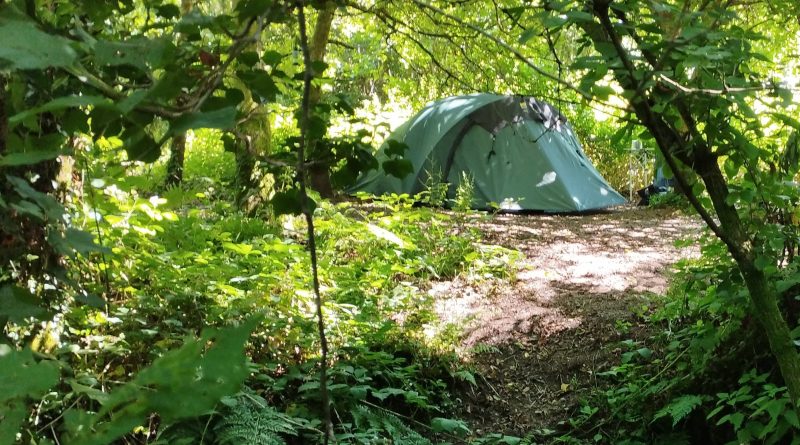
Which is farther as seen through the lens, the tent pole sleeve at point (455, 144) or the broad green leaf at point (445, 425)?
the tent pole sleeve at point (455, 144)

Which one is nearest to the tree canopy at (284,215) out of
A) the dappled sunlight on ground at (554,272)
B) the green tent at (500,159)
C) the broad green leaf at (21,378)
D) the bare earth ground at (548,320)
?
the broad green leaf at (21,378)

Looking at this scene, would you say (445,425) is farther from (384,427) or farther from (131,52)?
(131,52)

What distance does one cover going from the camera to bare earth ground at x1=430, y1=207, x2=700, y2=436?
3.68 m

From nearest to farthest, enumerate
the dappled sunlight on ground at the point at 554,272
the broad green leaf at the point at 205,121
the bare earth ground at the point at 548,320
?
the broad green leaf at the point at 205,121, the bare earth ground at the point at 548,320, the dappled sunlight on ground at the point at 554,272

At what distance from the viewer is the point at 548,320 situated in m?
4.53

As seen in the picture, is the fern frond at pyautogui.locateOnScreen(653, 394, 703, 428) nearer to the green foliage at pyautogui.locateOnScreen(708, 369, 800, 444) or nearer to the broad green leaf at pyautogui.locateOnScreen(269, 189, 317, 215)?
the green foliage at pyautogui.locateOnScreen(708, 369, 800, 444)

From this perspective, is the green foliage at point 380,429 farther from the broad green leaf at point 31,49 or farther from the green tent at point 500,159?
the green tent at point 500,159

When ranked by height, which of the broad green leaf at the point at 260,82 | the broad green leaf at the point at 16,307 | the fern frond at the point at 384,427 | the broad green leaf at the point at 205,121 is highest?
the broad green leaf at the point at 260,82

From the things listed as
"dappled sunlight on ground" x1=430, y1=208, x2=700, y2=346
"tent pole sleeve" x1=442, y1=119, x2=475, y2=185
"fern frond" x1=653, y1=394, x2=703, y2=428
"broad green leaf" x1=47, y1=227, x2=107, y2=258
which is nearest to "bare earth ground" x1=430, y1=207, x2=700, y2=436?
"dappled sunlight on ground" x1=430, y1=208, x2=700, y2=346

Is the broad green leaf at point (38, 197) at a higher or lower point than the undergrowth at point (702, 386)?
higher

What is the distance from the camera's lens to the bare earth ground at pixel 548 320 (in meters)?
3.68

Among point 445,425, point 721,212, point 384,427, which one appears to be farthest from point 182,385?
point 445,425

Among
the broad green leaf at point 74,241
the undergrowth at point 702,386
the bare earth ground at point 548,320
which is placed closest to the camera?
the broad green leaf at point 74,241

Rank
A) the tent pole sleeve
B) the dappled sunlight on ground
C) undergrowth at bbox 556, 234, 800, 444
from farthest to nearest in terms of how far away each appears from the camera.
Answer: the tent pole sleeve
the dappled sunlight on ground
undergrowth at bbox 556, 234, 800, 444
